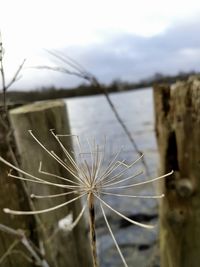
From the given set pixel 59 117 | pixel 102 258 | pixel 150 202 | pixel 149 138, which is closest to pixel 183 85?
pixel 59 117

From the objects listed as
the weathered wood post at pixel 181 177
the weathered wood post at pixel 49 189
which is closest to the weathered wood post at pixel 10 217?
the weathered wood post at pixel 49 189

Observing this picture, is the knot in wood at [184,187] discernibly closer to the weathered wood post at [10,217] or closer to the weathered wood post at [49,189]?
the weathered wood post at [49,189]

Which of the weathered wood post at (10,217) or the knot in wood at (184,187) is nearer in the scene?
the weathered wood post at (10,217)

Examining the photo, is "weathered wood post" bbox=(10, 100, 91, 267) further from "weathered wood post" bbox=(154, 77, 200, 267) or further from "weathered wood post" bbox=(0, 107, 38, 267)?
"weathered wood post" bbox=(154, 77, 200, 267)

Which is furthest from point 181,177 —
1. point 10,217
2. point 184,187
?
point 10,217

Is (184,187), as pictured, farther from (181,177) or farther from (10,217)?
(10,217)
